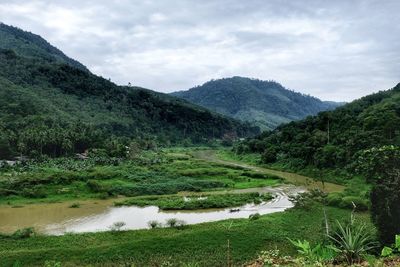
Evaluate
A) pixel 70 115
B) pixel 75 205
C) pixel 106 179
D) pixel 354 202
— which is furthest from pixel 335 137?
pixel 70 115

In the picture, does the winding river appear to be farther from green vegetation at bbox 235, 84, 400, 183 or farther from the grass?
green vegetation at bbox 235, 84, 400, 183

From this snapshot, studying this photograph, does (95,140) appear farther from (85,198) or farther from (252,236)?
(252,236)

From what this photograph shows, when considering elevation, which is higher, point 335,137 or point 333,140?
point 335,137

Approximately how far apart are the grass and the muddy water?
6813 mm

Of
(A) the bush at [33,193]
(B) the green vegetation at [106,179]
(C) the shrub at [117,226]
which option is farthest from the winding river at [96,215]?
(B) the green vegetation at [106,179]

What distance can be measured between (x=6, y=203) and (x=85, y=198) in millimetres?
9984

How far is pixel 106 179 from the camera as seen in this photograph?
6944 centimetres

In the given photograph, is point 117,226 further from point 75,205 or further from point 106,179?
point 106,179

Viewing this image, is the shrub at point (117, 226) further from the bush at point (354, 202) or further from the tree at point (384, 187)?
the bush at point (354, 202)

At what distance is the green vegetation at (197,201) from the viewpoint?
5353cm

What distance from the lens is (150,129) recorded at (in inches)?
6836

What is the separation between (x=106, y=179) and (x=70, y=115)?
277 feet

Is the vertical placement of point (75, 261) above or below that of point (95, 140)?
below

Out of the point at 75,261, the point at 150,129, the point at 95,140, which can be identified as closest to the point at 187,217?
the point at 75,261
